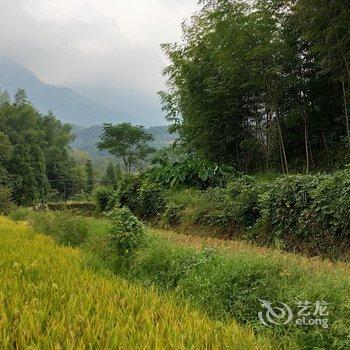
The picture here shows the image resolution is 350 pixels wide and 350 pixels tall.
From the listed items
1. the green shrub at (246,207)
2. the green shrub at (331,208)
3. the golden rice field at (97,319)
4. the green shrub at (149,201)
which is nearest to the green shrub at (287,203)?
the green shrub at (331,208)

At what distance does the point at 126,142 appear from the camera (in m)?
38.3

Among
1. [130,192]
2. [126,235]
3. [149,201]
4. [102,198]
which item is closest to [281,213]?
[126,235]

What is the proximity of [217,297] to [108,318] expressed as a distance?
4.66 ft

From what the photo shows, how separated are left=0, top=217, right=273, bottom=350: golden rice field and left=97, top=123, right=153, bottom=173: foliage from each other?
3364 centimetres

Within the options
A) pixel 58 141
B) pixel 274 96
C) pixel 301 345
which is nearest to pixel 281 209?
pixel 301 345

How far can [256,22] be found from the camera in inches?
418

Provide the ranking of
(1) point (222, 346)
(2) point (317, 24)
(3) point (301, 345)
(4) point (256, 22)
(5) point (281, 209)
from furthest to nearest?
(4) point (256, 22), (2) point (317, 24), (5) point (281, 209), (3) point (301, 345), (1) point (222, 346)

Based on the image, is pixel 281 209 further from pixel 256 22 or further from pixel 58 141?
pixel 58 141

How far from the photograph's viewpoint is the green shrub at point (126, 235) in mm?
6445

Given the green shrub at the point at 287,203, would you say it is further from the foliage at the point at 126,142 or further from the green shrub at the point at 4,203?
the foliage at the point at 126,142

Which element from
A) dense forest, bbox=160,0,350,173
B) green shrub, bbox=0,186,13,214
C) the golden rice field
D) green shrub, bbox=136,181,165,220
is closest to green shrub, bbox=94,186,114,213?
green shrub, bbox=136,181,165,220

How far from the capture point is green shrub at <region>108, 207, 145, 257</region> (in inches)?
254

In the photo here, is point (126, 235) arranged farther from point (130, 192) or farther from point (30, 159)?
point (30, 159)

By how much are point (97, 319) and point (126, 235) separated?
11.9 ft
